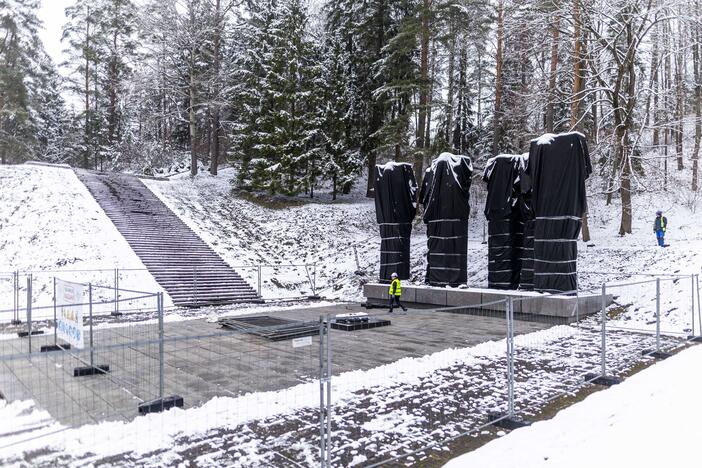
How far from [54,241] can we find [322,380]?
1953 cm

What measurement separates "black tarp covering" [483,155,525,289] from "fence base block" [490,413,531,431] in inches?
434

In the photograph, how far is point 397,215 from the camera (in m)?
18.2

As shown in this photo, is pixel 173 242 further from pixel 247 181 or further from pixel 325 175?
pixel 325 175

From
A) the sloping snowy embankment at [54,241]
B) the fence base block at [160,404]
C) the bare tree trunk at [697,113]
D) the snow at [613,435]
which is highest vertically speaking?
the bare tree trunk at [697,113]

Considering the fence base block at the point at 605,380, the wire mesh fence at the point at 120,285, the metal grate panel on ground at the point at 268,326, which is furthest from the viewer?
the wire mesh fence at the point at 120,285

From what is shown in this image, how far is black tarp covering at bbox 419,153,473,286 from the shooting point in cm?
1667

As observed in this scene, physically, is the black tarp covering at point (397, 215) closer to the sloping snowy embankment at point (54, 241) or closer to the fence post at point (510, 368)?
the sloping snowy embankment at point (54, 241)

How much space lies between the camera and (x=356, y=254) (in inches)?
939

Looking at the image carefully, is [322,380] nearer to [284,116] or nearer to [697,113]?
[284,116]

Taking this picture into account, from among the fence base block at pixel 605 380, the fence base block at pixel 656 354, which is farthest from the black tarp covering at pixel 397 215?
the fence base block at pixel 605 380

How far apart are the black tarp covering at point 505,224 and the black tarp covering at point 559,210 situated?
2.00 metres

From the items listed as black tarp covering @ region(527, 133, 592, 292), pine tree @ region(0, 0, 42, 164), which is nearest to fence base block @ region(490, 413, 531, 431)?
black tarp covering @ region(527, 133, 592, 292)

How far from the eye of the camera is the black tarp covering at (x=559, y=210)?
13.7 m

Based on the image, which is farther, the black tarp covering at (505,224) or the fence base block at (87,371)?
the black tarp covering at (505,224)
